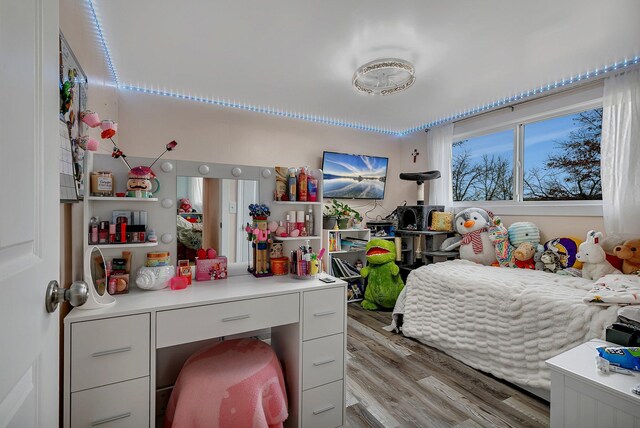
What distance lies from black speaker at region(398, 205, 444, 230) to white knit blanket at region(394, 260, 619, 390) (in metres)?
0.80

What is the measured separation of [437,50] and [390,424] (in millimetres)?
2397

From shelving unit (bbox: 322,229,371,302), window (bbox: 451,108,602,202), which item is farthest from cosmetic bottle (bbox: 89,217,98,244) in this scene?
window (bbox: 451,108,602,202)

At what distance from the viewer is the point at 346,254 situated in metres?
3.90

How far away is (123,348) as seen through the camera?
1.13 metres

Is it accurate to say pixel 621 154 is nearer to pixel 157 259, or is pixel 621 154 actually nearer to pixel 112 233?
pixel 157 259

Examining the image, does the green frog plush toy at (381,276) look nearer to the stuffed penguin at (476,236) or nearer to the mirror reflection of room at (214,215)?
the stuffed penguin at (476,236)

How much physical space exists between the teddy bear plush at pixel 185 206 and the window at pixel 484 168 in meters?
3.24

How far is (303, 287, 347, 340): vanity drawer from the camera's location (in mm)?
1503

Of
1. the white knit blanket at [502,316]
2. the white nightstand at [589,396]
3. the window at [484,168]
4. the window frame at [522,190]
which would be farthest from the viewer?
the window at [484,168]

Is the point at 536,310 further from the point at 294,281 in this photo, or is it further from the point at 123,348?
the point at 123,348

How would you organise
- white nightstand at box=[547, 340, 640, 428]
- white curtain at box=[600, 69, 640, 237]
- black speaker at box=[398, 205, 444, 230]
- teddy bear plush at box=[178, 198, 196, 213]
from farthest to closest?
black speaker at box=[398, 205, 444, 230] → white curtain at box=[600, 69, 640, 237] → teddy bear plush at box=[178, 198, 196, 213] → white nightstand at box=[547, 340, 640, 428]

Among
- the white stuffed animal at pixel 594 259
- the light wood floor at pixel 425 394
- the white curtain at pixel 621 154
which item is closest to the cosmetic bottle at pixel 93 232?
the light wood floor at pixel 425 394

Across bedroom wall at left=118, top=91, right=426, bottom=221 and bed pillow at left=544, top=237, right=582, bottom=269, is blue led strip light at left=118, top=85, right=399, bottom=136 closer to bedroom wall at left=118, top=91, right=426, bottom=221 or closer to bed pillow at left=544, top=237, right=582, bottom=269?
bedroom wall at left=118, top=91, right=426, bottom=221

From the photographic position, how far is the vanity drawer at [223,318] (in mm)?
1209
